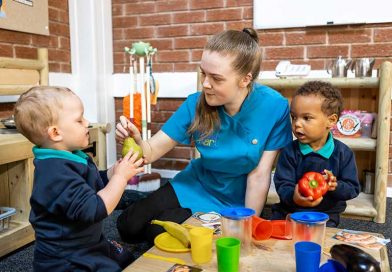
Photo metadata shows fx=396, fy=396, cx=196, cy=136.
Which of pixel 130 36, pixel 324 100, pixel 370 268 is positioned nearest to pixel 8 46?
pixel 130 36

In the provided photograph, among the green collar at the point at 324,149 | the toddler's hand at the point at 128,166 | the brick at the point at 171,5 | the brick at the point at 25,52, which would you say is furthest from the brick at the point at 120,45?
the toddler's hand at the point at 128,166

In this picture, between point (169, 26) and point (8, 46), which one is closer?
point (8, 46)

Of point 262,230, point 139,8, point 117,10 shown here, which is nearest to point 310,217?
point 262,230

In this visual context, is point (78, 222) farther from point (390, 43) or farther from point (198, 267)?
point (390, 43)

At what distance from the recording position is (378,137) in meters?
2.12

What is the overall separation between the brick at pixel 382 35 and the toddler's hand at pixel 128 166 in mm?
1965

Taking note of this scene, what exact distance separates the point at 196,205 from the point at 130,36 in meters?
1.91

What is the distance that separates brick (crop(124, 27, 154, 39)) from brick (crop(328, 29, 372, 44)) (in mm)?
1335

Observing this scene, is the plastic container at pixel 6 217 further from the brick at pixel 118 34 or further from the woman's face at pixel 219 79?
the brick at pixel 118 34

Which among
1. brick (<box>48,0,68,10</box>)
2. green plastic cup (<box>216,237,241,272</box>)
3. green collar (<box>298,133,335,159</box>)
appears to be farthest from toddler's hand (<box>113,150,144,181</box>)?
brick (<box>48,0,68,10</box>)

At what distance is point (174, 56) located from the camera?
302 cm

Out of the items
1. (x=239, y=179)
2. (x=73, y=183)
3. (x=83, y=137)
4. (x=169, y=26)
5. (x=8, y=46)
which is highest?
(x=169, y=26)

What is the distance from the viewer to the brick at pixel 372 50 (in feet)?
8.16

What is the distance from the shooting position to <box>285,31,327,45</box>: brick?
2.62m
